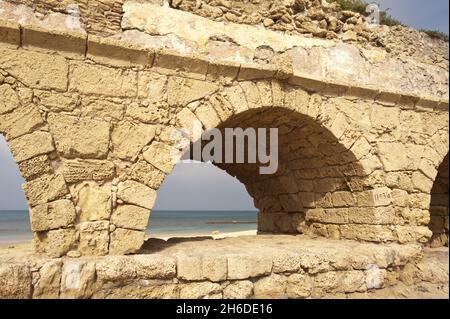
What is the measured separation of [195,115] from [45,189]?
151cm

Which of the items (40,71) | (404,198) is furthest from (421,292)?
(40,71)

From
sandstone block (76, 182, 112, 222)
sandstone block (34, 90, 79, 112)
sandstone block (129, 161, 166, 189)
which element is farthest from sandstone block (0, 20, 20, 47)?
sandstone block (129, 161, 166, 189)

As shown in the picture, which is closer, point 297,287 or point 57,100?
point 57,100

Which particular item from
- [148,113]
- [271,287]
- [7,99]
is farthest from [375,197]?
[7,99]

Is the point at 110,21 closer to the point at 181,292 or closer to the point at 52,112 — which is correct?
the point at 52,112

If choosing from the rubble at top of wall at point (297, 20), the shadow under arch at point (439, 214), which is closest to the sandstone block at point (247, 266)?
the rubble at top of wall at point (297, 20)

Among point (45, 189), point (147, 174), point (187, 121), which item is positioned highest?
point (187, 121)

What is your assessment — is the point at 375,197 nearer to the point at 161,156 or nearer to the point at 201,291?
the point at 201,291

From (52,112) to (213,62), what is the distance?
1605 mm

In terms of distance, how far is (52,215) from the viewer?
3070 millimetres

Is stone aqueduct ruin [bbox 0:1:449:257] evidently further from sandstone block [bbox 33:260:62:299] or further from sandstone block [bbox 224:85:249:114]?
sandstone block [bbox 33:260:62:299]

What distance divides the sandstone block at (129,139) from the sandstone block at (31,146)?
541mm

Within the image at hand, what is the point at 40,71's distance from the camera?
3.16 meters

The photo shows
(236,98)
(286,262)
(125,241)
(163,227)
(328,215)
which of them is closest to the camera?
(125,241)
